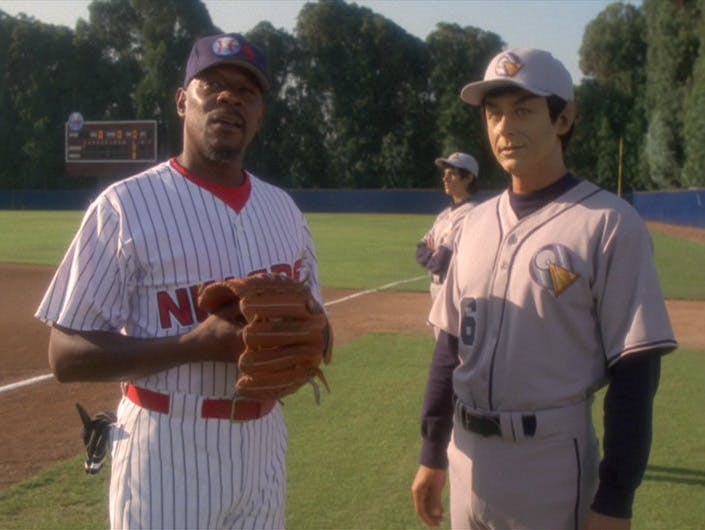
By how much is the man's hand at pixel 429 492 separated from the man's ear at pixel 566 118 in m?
0.96

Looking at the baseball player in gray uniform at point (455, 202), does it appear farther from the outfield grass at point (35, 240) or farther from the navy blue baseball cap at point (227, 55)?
the outfield grass at point (35, 240)

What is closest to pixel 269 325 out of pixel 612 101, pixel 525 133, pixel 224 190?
pixel 224 190

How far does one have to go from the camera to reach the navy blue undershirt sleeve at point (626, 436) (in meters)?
2.33

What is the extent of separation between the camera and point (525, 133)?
2.56 metres

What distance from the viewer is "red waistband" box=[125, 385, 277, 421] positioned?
236 cm

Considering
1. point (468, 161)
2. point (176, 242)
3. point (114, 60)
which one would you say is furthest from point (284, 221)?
point (114, 60)

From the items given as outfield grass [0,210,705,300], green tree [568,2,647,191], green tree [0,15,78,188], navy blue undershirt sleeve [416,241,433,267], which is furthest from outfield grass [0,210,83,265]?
green tree [568,2,647,191]

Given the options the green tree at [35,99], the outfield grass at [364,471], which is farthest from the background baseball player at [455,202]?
the green tree at [35,99]

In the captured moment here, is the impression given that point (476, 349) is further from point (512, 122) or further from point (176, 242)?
point (176, 242)

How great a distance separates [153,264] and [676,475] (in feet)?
12.4

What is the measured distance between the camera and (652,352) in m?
2.35

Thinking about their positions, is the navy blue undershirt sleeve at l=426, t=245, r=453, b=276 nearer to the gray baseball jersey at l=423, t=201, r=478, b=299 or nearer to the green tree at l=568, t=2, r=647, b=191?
the gray baseball jersey at l=423, t=201, r=478, b=299

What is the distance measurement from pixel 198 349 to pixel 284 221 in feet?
1.78

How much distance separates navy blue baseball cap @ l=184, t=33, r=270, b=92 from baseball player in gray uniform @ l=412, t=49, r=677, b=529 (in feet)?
1.84
